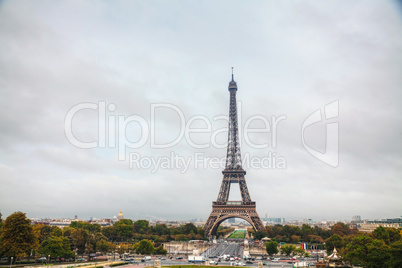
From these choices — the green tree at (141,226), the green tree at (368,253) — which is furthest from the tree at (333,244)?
the green tree at (141,226)

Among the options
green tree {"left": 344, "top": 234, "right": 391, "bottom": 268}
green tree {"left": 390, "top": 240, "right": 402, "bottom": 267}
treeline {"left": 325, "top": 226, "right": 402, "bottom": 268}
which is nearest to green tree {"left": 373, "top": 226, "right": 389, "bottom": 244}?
treeline {"left": 325, "top": 226, "right": 402, "bottom": 268}

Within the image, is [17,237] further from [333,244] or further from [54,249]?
[333,244]

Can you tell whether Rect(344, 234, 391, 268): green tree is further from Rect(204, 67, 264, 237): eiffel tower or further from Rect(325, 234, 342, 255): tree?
Rect(204, 67, 264, 237): eiffel tower

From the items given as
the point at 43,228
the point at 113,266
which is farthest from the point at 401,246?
the point at 43,228

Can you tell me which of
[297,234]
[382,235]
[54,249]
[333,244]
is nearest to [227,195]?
[297,234]

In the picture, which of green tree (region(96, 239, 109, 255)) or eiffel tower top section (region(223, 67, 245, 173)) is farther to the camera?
eiffel tower top section (region(223, 67, 245, 173))

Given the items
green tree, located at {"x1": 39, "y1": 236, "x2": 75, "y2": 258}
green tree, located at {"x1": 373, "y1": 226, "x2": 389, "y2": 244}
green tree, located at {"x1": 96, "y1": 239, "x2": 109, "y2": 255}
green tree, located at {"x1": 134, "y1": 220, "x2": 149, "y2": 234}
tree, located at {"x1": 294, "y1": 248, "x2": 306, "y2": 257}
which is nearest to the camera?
green tree, located at {"x1": 39, "y1": 236, "x2": 75, "y2": 258}
